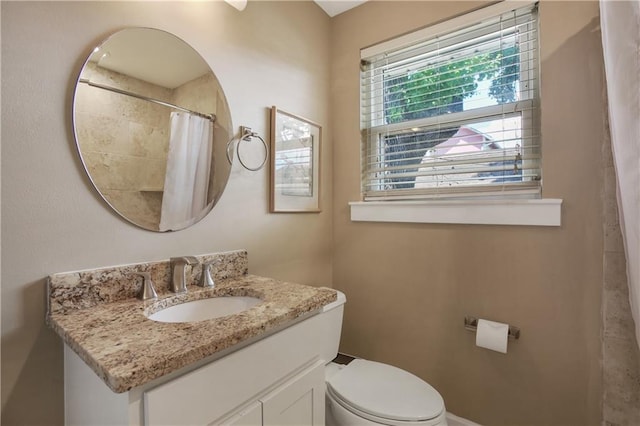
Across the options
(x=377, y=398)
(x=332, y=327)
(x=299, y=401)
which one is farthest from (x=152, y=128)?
(x=377, y=398)

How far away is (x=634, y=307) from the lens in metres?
0.97

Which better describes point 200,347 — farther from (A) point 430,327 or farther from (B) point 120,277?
(A) point 430,327

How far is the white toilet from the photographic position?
1.05 metres

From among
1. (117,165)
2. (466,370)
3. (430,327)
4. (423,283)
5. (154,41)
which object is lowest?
(466,370)

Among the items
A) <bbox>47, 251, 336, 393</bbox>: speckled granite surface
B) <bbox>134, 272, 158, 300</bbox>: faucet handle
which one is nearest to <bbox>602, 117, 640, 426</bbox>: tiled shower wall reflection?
<bbox>47, 251, 336, 393</bbox>: speckled granite surface

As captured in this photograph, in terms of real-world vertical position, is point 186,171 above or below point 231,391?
above

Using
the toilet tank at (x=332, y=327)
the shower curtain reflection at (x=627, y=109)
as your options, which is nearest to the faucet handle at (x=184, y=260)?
the toilet tank at (x=332, y=327)

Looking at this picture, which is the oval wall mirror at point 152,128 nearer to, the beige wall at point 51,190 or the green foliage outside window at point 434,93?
the beige wall at point 51,190

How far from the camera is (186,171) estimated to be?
115 centimetres

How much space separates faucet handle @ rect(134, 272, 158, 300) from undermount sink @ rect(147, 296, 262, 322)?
6cm

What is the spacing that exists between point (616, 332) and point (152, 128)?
1813mm

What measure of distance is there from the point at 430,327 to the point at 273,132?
127cm

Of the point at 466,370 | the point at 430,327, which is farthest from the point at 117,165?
the point at 466,370

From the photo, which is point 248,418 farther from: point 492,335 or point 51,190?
point 492,335
